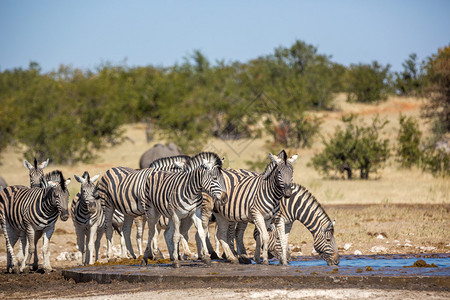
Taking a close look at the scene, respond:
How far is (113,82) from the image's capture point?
171ft

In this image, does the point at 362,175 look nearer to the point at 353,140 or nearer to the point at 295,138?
the point at 353,140

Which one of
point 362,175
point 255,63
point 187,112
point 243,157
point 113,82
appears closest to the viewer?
point 362,175

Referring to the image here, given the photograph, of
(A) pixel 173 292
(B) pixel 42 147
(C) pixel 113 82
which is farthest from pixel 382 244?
(C) pixel 113 82

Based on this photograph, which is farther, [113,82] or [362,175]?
[113,82]

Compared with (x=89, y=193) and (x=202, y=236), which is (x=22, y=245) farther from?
(x=202, y=236)

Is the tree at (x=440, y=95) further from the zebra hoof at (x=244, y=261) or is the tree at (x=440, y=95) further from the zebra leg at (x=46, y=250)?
the zebra leg at (x=46, y=250)

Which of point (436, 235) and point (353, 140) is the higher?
point (353, 140)

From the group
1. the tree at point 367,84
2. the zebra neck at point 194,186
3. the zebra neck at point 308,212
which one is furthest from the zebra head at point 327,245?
the tree at point 367,84

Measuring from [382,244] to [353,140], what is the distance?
14.6 metres

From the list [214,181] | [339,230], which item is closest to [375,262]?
[214,181]

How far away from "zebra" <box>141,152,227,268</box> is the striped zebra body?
139cm

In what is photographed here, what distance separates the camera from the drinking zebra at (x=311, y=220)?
10.0m

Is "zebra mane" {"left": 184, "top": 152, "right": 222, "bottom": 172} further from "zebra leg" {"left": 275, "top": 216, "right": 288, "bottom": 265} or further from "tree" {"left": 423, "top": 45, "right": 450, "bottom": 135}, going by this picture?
"tree" {"left": 423, "top": 45, "right": 450, "bottom": 135}

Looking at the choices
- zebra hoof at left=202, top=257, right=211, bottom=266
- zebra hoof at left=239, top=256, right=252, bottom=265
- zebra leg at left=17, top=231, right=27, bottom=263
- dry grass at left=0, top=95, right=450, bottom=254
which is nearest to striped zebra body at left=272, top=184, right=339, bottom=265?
zebra hoof at left=239, top=256, right=252, bottom=265
